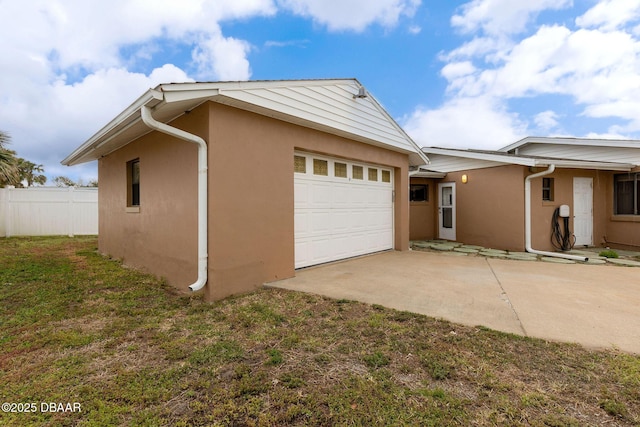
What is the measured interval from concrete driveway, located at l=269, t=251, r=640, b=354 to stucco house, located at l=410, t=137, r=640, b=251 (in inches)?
96.2

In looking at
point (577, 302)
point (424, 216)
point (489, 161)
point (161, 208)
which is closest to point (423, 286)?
point (577, 302)

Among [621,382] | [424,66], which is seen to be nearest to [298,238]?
[621,382]

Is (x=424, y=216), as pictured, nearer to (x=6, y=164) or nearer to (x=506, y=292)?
(x=506, y=292)

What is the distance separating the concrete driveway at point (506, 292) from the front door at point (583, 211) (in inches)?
140

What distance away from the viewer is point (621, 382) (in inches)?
86.4

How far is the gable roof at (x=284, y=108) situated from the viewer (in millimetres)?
3930

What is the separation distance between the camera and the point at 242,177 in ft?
14.8

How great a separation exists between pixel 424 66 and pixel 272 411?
12092 millimetres

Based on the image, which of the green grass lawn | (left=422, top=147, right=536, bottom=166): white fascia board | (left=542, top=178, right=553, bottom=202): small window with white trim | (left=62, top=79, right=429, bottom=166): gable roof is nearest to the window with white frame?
(left=542, top=178, right=553, bottom=202): small window with white trim

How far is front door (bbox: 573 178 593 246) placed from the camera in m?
9.20

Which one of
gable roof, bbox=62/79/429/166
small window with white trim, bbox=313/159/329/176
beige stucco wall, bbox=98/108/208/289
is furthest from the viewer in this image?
small window with white trim, bbox=313/159/329/176

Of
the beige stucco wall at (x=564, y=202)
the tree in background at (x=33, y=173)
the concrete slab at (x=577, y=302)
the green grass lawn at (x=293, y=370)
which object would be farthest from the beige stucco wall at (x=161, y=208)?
the tree in background at (x=33, y=173)

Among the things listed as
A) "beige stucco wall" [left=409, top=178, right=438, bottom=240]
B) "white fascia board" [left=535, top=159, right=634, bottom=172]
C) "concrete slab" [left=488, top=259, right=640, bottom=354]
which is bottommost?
"concrete slab" [left=488, top=259, right=640, bottom=354]

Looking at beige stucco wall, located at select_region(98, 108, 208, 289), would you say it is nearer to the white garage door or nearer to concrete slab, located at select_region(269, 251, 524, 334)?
concrete slab, located at select_region(269, 251, 524, 334)
